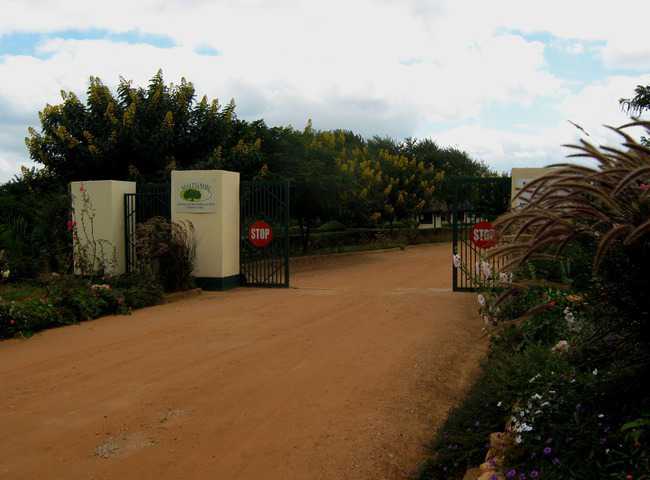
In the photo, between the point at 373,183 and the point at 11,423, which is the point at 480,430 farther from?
the point at 373,183

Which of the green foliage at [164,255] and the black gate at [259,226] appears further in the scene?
the black gate at [259,226]

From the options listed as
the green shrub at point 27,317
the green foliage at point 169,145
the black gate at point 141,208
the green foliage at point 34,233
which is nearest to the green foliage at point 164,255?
the black gate at point 141,208

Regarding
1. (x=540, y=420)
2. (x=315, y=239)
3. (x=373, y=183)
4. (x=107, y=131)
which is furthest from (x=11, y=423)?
(x=373, y=183)

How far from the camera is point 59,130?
61.2 feet

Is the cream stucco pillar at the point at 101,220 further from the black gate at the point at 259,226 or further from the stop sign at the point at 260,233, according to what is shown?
the stop sign at the point at 260,233

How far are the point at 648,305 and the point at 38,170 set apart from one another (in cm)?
1950

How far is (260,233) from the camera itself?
15.1 m

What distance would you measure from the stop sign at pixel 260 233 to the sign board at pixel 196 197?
1182 mm

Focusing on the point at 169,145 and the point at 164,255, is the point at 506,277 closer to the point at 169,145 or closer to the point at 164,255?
the point at 164,255

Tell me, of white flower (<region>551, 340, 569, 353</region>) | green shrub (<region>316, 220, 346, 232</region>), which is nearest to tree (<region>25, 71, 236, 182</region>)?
green shrub (<region>316, 220, 346, 232</region>)

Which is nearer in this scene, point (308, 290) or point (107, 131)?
point (308, 290)

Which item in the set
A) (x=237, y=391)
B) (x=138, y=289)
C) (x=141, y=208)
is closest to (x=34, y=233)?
(x=141, y=208)

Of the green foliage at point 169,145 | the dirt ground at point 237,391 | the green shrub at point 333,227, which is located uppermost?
the green foliage at point 169,145

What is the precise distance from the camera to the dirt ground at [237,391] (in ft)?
16.1
